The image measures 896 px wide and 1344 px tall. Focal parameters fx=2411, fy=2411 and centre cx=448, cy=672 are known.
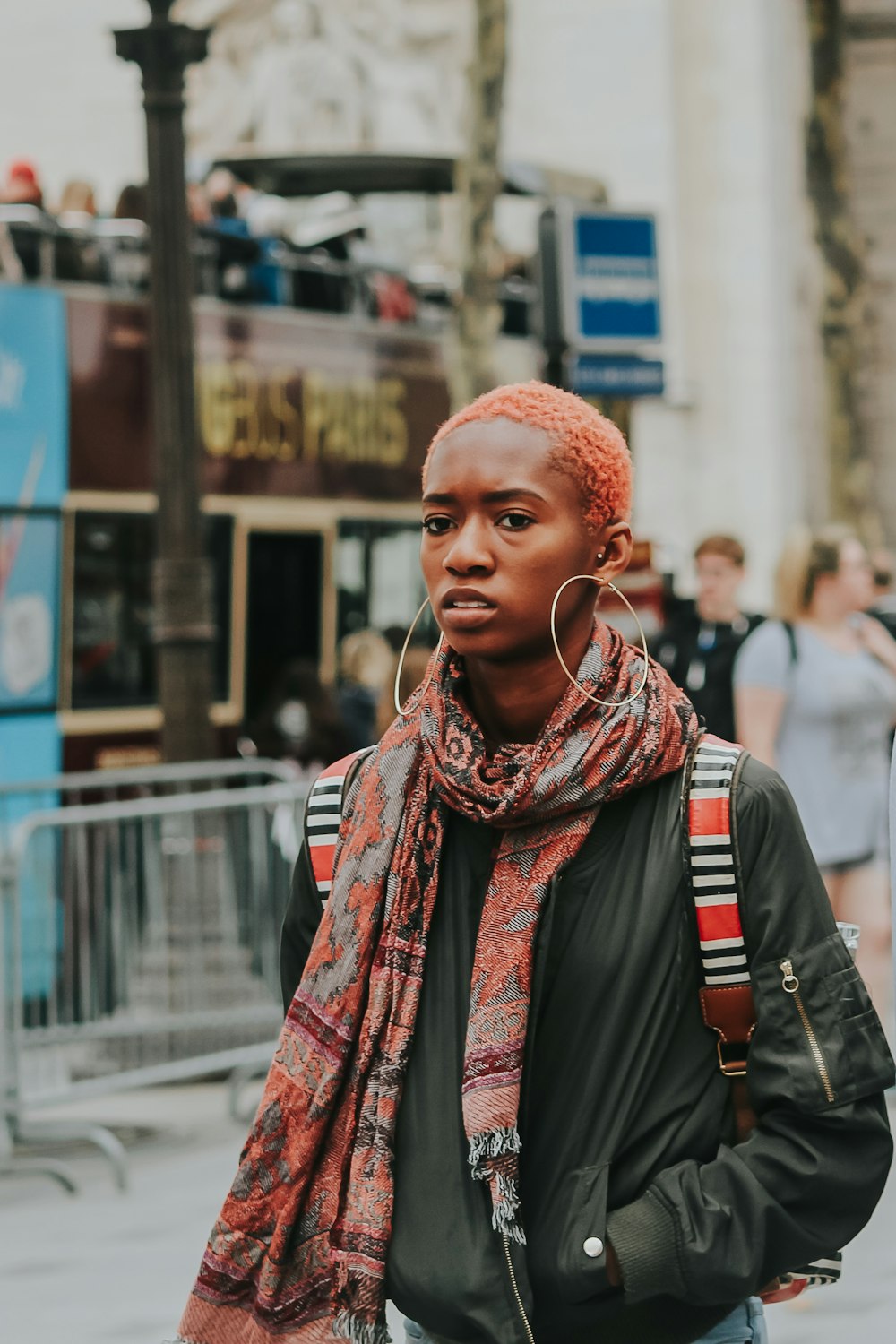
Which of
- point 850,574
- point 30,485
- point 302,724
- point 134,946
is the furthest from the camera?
point 302,724

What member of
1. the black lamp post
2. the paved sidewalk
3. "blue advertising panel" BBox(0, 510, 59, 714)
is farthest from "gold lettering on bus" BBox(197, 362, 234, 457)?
the paved sidewalk

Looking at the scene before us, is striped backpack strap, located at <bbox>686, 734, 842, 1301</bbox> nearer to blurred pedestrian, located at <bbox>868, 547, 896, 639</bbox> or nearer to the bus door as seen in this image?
blurred pedestrian, located at <bbox>868, 547, 896, 639</bbox>

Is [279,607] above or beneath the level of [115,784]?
above

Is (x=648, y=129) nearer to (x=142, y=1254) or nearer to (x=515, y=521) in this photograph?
(x=142, y=1254)

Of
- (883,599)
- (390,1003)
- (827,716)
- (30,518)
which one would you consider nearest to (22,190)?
(30,518)

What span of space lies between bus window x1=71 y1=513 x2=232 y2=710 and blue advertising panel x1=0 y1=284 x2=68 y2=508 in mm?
324

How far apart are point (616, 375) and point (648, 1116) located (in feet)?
24.6

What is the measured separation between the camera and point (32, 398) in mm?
10758

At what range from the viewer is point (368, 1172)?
2.35 meters

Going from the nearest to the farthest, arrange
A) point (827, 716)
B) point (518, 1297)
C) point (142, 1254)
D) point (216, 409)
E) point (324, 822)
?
point (518, 1297)
point (324, 822)
point (142, 1254)
point (827, 716)
point (216, 409)

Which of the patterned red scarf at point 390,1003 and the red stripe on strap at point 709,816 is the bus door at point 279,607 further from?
the red stripe on strap at point 709,816

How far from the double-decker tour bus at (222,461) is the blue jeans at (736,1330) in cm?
710

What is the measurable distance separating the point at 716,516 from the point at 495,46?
31.9 ft

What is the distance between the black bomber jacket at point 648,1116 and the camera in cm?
228
